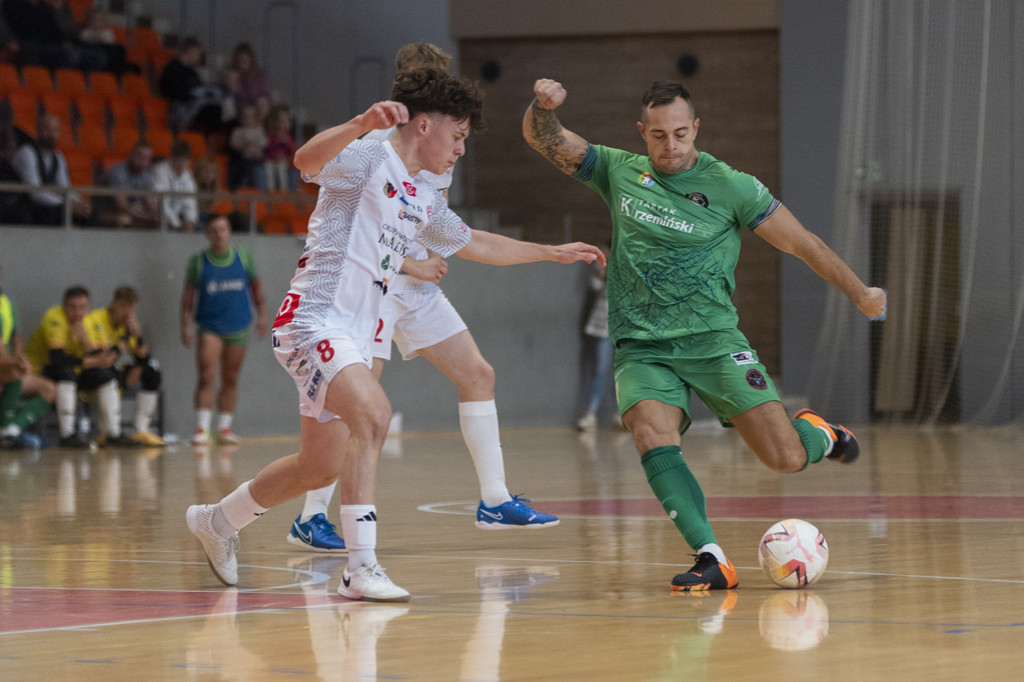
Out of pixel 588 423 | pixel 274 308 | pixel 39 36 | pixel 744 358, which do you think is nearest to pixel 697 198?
pixel 744 358

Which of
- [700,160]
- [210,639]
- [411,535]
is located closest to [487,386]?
[411,535]

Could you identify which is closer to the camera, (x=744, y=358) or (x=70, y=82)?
(x=744, y=358)

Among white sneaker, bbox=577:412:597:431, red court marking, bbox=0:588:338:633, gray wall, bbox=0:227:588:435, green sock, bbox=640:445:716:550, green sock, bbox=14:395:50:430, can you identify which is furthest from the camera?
white sneaker, bbox=577:412:597:431

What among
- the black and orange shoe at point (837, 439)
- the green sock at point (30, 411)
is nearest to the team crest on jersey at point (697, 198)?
the black and orange shoe at point (837, 439)

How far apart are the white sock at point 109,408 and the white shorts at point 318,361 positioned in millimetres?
8988

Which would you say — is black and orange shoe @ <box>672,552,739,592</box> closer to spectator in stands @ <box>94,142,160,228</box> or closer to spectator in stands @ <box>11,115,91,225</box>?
spectator in stands @ <box>11,115,91,225</box>

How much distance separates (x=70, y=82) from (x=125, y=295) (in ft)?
11.6

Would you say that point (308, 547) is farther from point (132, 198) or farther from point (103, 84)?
point (103, 84)

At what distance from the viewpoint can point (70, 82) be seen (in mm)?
15719

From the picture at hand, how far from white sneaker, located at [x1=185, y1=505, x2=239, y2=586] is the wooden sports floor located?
0.09m

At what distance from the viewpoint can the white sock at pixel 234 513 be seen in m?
5.00

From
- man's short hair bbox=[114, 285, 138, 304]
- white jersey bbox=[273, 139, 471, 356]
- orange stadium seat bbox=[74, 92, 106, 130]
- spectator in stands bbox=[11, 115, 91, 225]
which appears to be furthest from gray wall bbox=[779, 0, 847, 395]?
white jersey bbox=[273, 139, 471, 356]

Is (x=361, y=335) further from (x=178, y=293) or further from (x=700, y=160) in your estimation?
(x=178, y=293)

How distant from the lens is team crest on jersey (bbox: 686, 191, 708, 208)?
17.7 ft
